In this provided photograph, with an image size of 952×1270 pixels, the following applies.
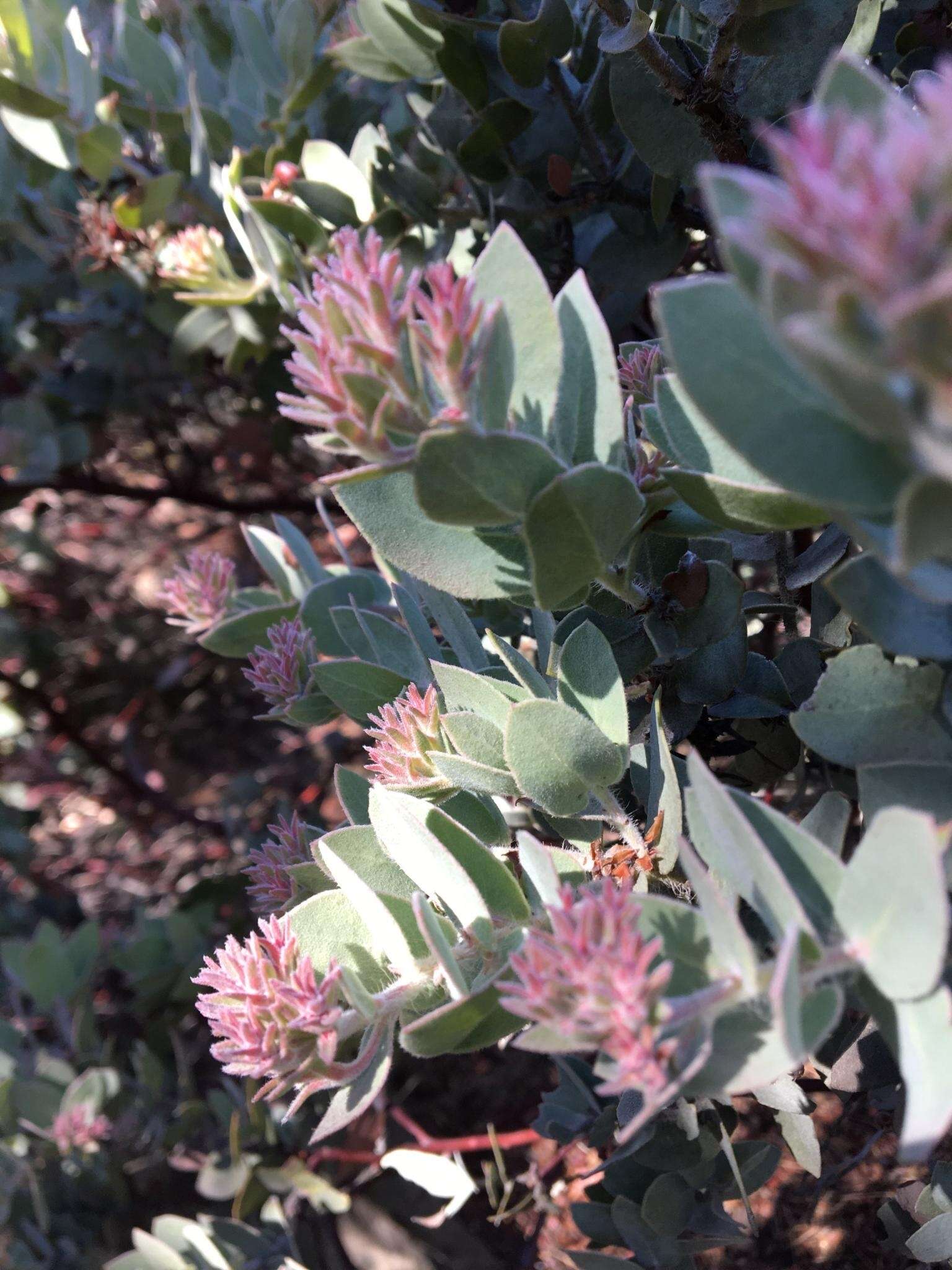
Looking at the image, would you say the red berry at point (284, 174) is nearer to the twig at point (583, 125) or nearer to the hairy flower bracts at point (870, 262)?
the twig at point (583, 125)

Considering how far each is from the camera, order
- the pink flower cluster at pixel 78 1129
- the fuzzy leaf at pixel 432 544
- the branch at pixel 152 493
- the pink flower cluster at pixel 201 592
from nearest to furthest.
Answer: the fuzzy leaf at pixel 432 544 → the pink flower cluster at pixel 201 592 → the pink flower cluster at pixel 78 1129 → the branch at pixel 152 493

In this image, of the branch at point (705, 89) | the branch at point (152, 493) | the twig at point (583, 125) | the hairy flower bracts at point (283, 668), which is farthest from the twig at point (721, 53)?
the branch at point (152, 493)

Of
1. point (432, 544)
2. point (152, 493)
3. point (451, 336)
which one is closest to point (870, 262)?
point (451, 336)

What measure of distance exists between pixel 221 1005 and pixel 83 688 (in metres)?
2.01

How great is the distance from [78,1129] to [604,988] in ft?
3.61

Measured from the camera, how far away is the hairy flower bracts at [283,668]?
29.0 inches

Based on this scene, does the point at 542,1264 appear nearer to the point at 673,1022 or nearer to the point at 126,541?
the point at 673,1022

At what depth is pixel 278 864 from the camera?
689 millimetres

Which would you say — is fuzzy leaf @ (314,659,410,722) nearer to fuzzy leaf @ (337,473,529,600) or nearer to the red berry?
fuzzy leaf @ (337,473,529,600)

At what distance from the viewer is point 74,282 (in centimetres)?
168

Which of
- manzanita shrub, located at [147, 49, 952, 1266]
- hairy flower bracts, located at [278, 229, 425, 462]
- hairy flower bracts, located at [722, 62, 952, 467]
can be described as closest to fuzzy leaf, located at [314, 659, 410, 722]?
manzanita shrub, located at [147, 49, 952, 1266]

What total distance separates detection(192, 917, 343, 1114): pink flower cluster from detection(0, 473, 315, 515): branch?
1.35m

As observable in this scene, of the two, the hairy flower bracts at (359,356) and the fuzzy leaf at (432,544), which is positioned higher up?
the hairy flower bracts at (359,356)

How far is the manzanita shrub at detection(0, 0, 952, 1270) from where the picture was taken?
13.3 inches
